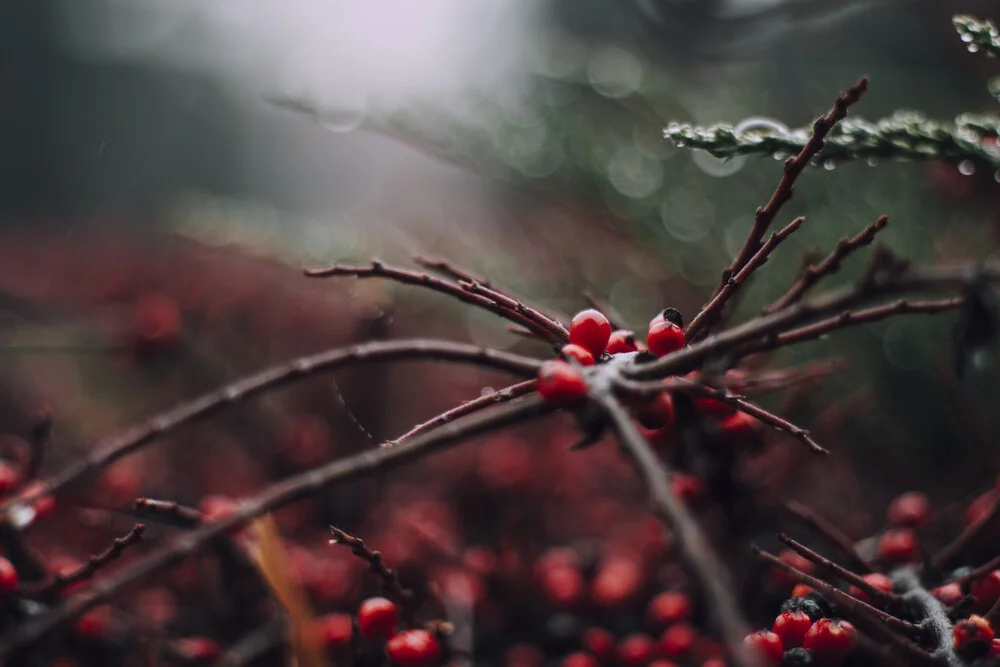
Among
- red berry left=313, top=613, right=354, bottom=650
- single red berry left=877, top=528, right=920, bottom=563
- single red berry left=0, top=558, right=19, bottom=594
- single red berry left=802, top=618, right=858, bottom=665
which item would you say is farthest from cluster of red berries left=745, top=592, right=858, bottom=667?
single red berry left=0, top=558, right=19, bottom=594

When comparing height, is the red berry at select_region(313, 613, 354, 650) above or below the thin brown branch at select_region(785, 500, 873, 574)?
above

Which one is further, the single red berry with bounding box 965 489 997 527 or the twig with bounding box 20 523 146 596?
the single red berry with bounding box 965 489 997 527

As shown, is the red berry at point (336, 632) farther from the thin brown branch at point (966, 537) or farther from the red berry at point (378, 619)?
the thin brown branch at point (966, 537)

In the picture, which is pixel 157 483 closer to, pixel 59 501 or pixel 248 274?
pixel 59 501

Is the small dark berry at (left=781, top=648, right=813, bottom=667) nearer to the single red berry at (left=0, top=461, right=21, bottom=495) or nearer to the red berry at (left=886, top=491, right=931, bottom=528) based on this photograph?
the red berry at (left=886, top=491, right=931, bottom=528)

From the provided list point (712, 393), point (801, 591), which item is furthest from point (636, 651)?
point (712, 393)

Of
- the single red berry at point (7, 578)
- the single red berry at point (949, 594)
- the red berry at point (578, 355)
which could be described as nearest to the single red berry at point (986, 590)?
the single red berry at point (949, 594)
